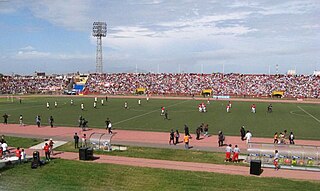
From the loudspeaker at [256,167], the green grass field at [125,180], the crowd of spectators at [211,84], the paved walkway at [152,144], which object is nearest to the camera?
the green grass field at [125,180]

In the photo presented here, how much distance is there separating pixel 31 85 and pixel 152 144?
82.2m

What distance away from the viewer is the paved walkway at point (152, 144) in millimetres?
18522

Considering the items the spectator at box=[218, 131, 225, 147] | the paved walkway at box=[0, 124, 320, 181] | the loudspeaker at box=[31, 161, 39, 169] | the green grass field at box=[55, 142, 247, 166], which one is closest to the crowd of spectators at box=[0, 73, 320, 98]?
the paved walkway at box=[0, 124, 320, 181]

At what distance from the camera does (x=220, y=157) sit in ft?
70.8

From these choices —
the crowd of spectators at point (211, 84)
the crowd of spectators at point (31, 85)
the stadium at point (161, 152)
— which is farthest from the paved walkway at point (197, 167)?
the crowd of spectators at point (31, 85)

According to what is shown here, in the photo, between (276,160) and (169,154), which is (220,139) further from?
(276,160)

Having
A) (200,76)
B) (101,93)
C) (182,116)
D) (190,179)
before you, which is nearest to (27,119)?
(182,116)

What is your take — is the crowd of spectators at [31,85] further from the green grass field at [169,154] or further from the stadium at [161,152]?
the green grass field at [169,154]

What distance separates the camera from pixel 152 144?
25625mm

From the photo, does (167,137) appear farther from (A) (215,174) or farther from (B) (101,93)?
(B) (101,93)

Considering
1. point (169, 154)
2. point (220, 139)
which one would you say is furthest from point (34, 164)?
point (220, 139)

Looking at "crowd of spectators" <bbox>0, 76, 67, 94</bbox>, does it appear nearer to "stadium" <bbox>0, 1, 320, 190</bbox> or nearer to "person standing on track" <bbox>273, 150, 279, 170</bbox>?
"stadium" <bbox>0, 1, 320, 190</bbox>

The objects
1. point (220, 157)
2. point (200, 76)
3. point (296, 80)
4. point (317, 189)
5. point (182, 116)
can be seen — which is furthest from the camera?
point (200, 76)

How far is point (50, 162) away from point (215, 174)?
32.4 ft
